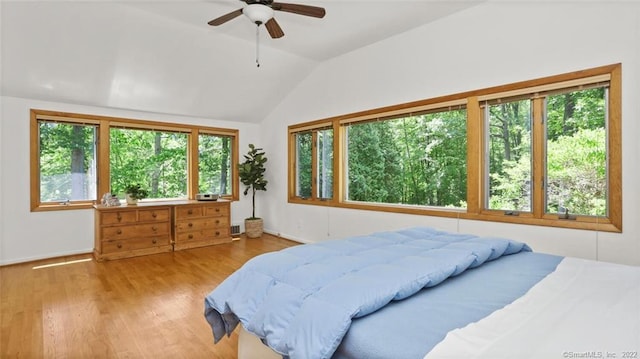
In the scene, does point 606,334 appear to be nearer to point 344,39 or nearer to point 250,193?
point 344,39

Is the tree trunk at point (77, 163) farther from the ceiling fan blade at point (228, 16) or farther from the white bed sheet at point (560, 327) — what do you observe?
the white bed sheet at point (560, 327)

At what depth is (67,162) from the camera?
458cm

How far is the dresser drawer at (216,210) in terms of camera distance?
5.17m

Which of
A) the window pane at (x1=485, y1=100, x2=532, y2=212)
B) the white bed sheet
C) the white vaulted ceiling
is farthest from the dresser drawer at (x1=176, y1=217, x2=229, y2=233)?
the white bed sheet

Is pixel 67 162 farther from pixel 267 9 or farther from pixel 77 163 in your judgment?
pixel 267 9

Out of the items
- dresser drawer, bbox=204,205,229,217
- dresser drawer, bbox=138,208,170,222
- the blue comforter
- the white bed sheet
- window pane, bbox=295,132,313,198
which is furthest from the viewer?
window pane, bbox=295,132,313,198

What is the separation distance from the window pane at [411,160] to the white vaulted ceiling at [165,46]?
1.13 metres

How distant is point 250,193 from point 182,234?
65.5 inches

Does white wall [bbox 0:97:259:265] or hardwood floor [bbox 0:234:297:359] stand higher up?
white wall [bbox 0:97:259:265]

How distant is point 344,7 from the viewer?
3.28 m

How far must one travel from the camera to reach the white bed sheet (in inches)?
35.6

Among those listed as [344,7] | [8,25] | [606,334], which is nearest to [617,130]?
[606,334]

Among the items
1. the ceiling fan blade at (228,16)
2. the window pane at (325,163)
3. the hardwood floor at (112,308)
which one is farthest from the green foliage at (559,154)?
the hardwood floor at (112,308)

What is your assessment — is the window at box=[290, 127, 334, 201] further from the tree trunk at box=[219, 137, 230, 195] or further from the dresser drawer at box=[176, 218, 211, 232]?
the dresser drawer at box=[176, 218, 211, 232]
